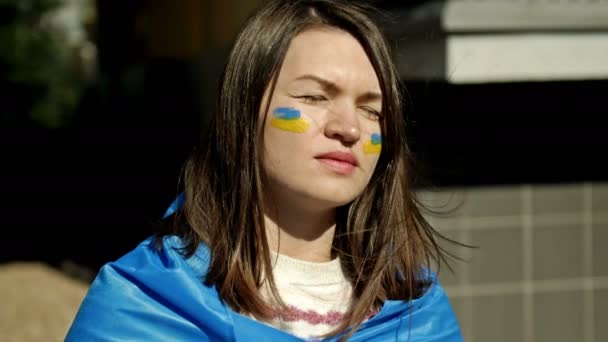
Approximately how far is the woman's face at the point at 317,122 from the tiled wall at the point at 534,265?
2.49 m

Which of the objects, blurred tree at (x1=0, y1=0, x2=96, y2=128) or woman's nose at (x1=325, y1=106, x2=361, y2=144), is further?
blurred tree at (x1=0, y1=0, x2=96, y2=128)

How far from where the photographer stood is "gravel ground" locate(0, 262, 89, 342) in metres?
6.12

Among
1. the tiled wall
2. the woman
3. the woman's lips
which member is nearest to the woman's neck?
the woman

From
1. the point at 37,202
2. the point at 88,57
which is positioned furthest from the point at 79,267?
the point at 88,57

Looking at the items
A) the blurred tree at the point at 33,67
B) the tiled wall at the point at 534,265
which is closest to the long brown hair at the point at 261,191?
the tiled wall at the point at 534,265

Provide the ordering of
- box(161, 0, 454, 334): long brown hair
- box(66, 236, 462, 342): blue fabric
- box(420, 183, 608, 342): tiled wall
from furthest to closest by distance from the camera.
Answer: box(420, 183, 608, 342): tiled wall → box(161, 0, 454, 334): long brown hair → box(66, 236, 462, 342): blue fabric

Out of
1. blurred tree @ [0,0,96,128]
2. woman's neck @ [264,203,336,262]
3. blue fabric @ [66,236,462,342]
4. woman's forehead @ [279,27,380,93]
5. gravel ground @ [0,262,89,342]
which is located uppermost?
blurred tree @ [0,0,96,128]

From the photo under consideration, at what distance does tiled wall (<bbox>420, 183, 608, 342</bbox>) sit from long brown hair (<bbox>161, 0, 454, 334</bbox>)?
224 cm

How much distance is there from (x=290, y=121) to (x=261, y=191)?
198 millimetres

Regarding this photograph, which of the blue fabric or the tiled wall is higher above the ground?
the blue fabric

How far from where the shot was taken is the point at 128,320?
76.1 inches

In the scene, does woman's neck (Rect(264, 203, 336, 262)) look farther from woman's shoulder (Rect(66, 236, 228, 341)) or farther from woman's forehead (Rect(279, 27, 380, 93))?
woman's forehead (Rect(279, 27, 380, 93))

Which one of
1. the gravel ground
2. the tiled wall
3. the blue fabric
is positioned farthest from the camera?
the gravel ground

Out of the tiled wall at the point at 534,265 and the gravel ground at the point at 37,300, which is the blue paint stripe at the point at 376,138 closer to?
the tiled wall at the point at 534,265
